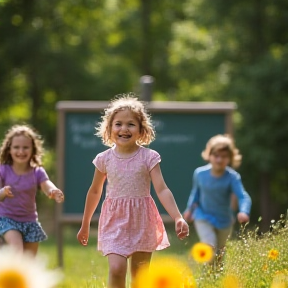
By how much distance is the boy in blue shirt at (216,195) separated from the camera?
28.8ft

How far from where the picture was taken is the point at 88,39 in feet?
104

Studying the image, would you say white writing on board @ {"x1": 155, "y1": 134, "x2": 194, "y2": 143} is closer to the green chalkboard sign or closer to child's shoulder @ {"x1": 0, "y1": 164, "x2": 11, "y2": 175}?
the green chalkboard sign

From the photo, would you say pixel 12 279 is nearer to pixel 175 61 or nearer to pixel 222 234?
pixel 222 234

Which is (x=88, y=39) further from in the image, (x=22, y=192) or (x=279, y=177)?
(x=22, y=192)

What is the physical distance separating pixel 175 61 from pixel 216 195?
16.0 m

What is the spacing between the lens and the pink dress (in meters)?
5.63

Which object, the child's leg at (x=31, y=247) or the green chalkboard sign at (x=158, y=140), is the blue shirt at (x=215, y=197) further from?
the green chalkboard sign at (x=158, y=140)

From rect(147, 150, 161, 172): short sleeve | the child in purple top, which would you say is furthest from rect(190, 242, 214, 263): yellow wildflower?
the child in purple top

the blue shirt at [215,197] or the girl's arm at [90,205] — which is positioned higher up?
the blue shirt at [215,197]

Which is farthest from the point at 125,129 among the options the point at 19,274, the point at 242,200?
the point at 19,274

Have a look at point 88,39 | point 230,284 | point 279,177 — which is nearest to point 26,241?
point 230,284

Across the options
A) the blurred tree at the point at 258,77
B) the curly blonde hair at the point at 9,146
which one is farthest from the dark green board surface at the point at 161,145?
the blurred tree at the point at 258,77

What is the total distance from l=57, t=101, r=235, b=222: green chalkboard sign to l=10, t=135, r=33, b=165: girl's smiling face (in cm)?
461

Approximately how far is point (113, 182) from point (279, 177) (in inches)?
689
